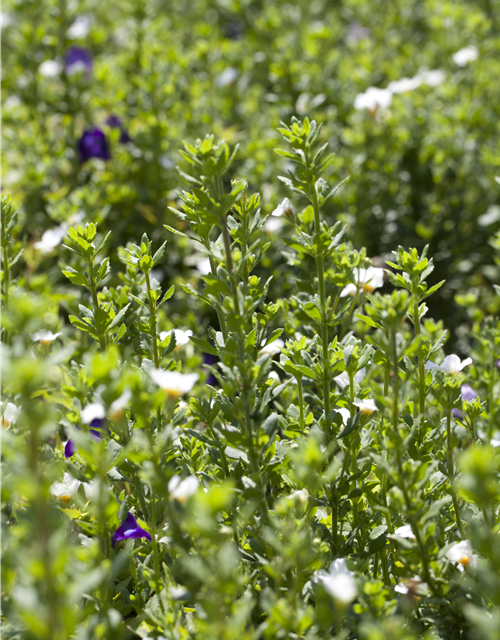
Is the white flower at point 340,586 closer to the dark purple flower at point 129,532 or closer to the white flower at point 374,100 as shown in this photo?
the dark purple flower at point 129,532

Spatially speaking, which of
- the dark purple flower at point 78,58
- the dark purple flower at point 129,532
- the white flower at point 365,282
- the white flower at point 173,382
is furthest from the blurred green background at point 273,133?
the white flower at point 173,382

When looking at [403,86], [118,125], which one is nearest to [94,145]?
[118,125]

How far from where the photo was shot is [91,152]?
3.13 meters

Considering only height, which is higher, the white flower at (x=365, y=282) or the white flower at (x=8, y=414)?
the white flower at (x=365, y=282)

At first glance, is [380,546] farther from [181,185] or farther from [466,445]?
[181,185]

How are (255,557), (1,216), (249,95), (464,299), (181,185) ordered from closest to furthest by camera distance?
(255,557)
(1,216)
(464,299)
(181,185)
(249,95)

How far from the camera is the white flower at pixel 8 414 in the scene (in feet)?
4.51

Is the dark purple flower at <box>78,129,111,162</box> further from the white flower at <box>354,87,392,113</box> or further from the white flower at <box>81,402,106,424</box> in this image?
the white flower at <box>81,402,106,424</box>

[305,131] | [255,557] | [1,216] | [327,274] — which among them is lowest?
[255,557]

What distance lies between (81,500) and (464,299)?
150cm

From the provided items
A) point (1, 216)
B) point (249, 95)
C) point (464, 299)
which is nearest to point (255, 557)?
point (1, 216)

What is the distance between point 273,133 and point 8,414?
2258 millimetres

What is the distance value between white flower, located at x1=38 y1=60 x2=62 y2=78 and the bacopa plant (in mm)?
2219

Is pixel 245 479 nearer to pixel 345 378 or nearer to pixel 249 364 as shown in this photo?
pixel 249 364
